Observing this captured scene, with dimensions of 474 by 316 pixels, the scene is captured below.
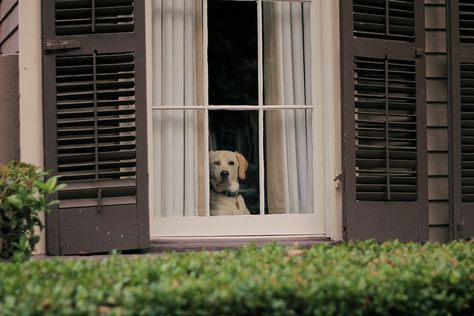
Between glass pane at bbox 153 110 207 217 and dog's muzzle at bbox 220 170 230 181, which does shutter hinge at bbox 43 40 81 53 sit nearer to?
glass pane at bbox 153 110 207 217

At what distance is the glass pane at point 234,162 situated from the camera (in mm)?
6105

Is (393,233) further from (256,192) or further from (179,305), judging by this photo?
(179,305)

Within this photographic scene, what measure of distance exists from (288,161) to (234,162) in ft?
1.25

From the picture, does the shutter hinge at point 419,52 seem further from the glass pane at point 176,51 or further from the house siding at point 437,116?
the glass pane at point 176,51

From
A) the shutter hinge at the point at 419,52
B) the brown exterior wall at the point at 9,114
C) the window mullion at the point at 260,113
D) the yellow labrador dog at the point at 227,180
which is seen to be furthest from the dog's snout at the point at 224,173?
the shutter hinge at the point at 419,52

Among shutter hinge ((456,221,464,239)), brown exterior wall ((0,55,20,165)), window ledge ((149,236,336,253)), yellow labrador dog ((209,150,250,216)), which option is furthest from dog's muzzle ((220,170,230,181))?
shutter hinge ((456,221,464,239))

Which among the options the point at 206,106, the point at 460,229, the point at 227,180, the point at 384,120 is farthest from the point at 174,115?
the point at 460,229

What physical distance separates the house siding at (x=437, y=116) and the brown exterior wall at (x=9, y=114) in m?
2.87

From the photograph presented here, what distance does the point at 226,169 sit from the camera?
6.12 metres

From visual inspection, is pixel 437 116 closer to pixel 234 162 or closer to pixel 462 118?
pixel 462 118

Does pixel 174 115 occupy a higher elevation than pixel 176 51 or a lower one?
lower

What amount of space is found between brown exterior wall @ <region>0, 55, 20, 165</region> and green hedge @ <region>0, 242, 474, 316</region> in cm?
172

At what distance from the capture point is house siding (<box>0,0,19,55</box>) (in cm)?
633

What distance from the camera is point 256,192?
6.15 m
